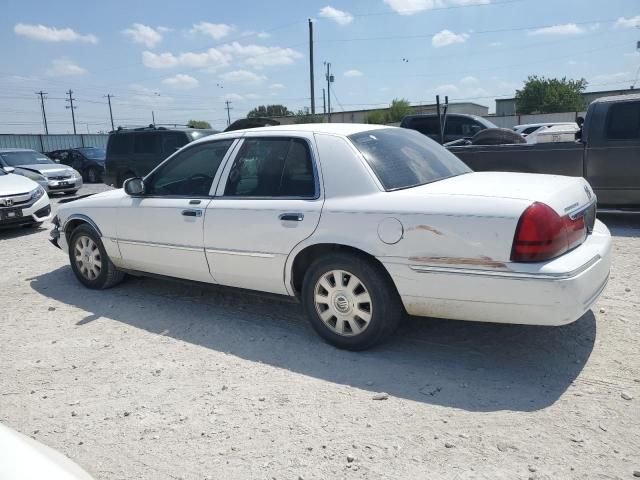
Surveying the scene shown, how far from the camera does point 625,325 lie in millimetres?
4113

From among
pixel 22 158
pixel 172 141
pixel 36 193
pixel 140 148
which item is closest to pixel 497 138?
pixel 172 141

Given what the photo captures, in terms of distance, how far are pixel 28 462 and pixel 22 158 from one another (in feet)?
55.8

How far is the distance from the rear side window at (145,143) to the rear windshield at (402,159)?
1069 centimetres

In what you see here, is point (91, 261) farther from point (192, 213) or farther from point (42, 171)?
point (42, 171)

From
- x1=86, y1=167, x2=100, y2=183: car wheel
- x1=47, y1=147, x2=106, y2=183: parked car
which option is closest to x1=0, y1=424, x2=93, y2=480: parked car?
x1=47, y1=147, x2=106, y2=183: parked car

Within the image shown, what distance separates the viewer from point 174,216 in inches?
185

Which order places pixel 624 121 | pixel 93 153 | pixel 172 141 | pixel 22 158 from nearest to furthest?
pixel 624 121 < pixel 172 141 < pixel 22 158 < pixel 93 153

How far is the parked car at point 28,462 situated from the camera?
1672mm

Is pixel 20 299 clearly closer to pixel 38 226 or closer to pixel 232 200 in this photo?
pixel 232 200

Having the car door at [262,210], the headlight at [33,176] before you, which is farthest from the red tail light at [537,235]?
the headlight at [33,176]

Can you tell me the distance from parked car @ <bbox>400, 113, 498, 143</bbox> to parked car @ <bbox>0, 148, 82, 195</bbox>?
386 inches

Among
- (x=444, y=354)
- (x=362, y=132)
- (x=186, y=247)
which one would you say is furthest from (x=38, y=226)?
(x=444, y=354)

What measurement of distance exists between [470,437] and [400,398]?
1.78 ft

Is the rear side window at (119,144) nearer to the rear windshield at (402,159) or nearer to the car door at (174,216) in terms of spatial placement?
the car door at (174,216)
